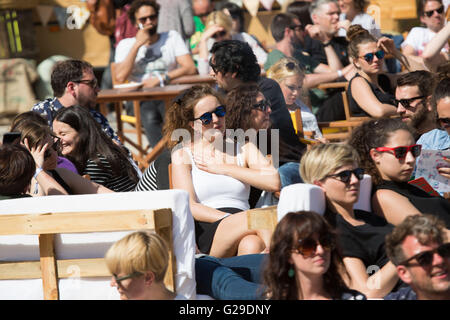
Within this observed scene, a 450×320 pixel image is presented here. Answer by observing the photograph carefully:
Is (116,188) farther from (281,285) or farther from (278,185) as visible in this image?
(281,285)

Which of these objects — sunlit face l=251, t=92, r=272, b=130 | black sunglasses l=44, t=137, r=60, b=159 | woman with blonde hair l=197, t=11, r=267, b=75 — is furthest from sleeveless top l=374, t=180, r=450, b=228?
woman with blonde hair l=197, t=11, r=267, b=75

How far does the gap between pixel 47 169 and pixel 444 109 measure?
2293 millimetres

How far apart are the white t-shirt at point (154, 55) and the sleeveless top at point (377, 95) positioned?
2.21 metres

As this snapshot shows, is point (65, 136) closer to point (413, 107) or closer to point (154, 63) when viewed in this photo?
point (413, 107)

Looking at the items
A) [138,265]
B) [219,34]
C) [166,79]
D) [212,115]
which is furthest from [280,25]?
[138,265]

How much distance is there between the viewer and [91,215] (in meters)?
3.21

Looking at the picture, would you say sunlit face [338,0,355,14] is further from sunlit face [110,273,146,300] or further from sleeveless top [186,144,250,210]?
sunlit face [110,273,146,300]

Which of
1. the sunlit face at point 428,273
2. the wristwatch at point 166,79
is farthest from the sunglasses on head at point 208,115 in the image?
the wristwatch at point 166,79

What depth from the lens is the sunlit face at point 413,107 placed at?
5.02 metres

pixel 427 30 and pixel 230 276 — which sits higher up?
A: pixel 427 30

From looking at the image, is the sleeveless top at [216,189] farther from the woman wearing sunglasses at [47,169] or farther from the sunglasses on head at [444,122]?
the sunglasses on head at [444,122]

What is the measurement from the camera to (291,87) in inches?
239

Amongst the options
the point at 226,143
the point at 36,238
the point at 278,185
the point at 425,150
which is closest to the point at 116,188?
the point at 226,143

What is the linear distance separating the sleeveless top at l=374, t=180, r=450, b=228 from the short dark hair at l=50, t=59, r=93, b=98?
112 inches
